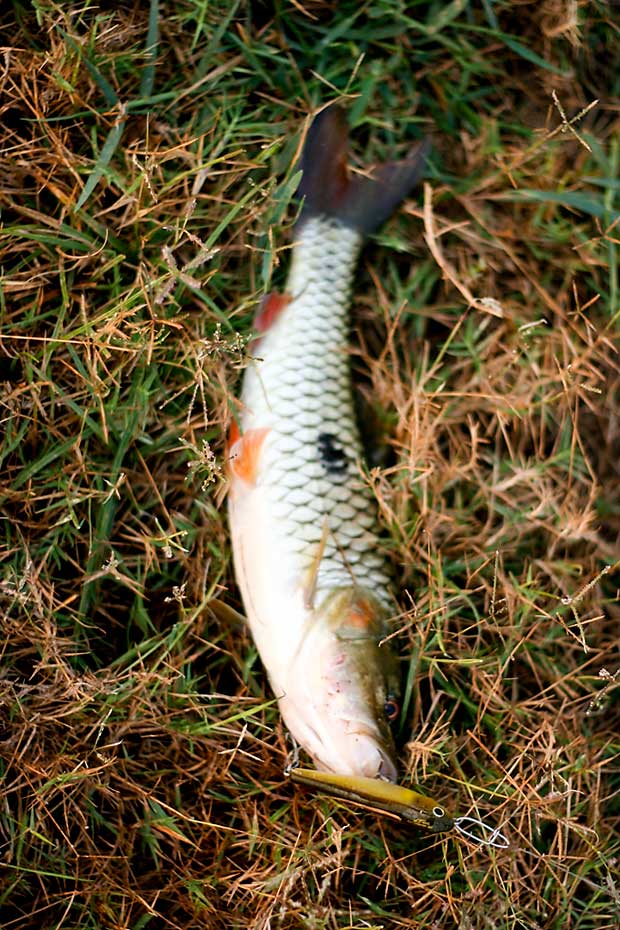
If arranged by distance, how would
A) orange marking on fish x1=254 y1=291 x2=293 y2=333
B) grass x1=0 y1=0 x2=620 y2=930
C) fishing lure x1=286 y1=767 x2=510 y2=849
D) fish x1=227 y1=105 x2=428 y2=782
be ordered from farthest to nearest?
orange marking on fish x1=254 y1=291 x2=293 y2=333
grass x1=0 y1=0 x2=620 y2=930
fish x1=227 y1=105 x2=428 y2=782
fishing lure x1=286 y1=767 x2=510 y2=849

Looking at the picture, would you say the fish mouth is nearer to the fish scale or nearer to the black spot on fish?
the fish scale

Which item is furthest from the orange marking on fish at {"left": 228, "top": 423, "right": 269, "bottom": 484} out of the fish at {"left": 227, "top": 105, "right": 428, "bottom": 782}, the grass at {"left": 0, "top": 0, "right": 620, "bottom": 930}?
the grass at {"left": 0, "top": 0, "right": 620, "bottom": 930}

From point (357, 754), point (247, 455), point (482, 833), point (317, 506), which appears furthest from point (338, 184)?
point (482, 833)

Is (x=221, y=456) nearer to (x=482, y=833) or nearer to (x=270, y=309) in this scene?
(x=270, y=309)

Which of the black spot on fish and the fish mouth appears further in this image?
the black spot on fish

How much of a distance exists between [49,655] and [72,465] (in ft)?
1.61

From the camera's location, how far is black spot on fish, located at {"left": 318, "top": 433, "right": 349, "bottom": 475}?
226cm

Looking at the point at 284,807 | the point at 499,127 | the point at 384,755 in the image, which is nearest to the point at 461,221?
the point at 499,127

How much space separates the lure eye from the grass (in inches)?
5.3

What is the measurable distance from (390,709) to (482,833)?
420mm

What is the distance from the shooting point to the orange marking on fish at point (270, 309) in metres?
2.36

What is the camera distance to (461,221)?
2732 mm

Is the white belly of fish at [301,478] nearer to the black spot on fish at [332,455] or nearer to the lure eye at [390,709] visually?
the black spot on fish at [332,455]

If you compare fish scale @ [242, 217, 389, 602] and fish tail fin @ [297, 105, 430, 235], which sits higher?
fish tail fin @ [297, 105, 430, 235]
